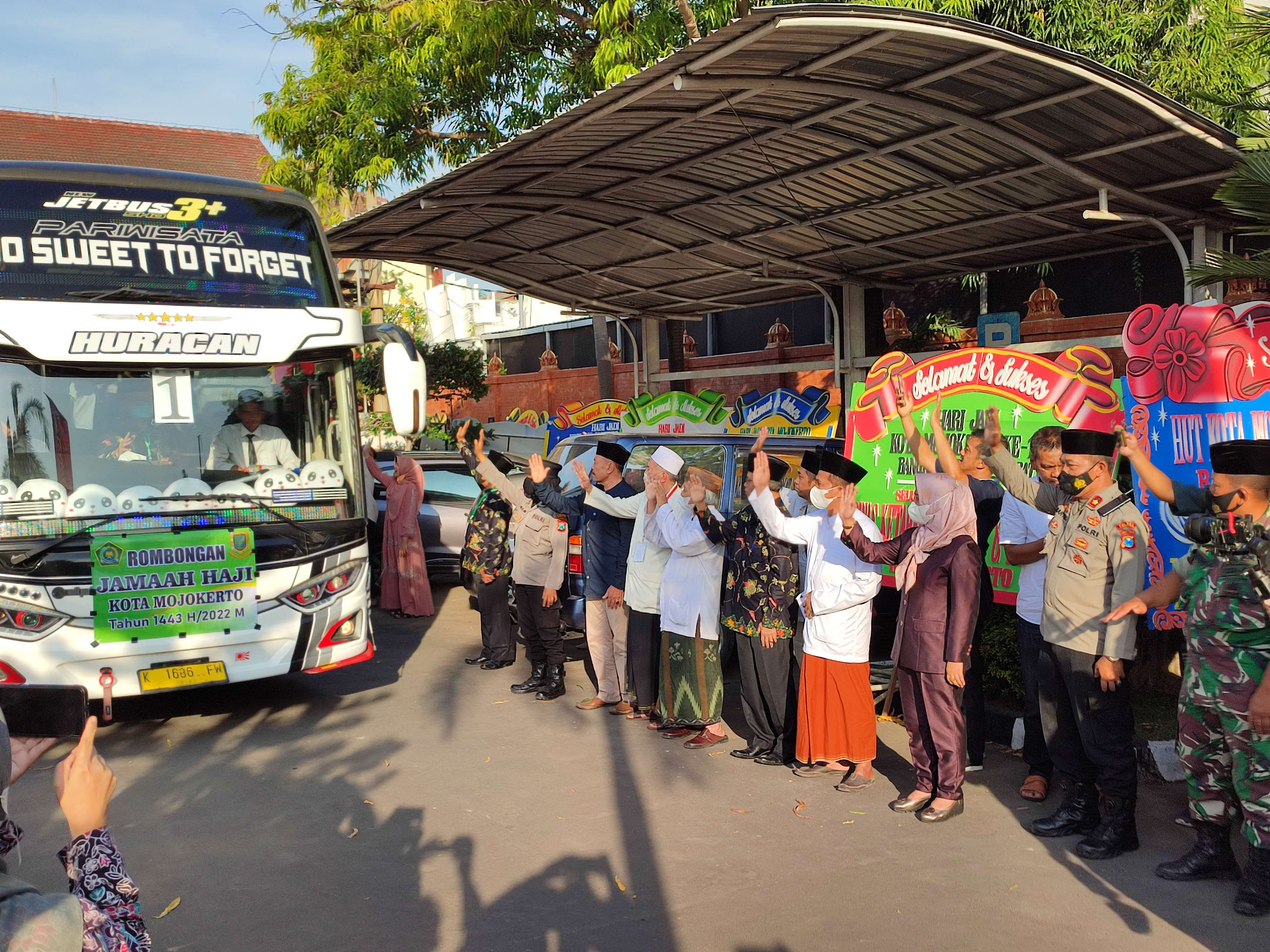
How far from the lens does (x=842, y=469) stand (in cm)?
555

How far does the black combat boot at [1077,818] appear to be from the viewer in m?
4.93

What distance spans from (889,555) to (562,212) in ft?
21.2

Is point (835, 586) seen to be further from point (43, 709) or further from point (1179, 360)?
point (43, 709)

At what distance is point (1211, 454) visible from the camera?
169 inches

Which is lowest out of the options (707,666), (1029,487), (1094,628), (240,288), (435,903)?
(435,903)

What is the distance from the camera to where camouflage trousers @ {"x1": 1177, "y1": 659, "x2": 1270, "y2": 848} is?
4.04m

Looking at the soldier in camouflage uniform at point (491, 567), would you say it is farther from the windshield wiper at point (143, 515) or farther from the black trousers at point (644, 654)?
the windshield wiper at point (143, 515)

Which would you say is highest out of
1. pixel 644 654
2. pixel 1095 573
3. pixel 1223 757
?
pixel 1095 573

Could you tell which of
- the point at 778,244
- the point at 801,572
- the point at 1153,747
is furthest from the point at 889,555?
the point at 778,244

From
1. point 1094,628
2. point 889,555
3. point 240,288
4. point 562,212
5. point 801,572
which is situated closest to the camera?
point 1094,628

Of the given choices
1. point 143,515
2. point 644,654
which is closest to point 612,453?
point 644,654

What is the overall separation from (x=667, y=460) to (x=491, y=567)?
7.48 ft

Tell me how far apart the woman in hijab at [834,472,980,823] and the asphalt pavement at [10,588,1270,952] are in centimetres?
25

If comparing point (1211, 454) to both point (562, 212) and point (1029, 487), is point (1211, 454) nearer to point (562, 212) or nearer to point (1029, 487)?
point (1029, 487)
